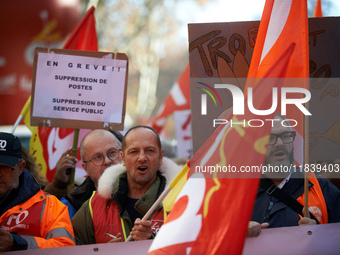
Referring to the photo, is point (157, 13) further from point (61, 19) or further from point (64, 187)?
point (64, 187)

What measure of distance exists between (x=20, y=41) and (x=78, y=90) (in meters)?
7.13

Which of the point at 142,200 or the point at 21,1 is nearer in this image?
the point at 142,200

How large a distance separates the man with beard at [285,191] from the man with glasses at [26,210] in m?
1.14

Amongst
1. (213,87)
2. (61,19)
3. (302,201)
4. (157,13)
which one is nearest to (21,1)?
(61,19)

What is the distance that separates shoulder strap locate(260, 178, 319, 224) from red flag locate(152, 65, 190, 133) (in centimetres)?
519

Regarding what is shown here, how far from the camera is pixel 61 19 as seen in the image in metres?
12.7

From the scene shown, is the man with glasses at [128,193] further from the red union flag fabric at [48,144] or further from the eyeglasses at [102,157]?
the red union flag fabric at [48,144]

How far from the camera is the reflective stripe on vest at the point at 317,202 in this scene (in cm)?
352

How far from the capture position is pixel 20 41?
457 inches

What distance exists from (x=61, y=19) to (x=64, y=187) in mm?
8472

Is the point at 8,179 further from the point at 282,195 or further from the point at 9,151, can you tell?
the point at 282,195

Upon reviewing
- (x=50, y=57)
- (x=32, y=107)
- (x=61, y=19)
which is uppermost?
(x=61, y=19)

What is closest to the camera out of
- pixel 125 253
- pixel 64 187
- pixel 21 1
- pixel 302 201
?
pixel 125 253

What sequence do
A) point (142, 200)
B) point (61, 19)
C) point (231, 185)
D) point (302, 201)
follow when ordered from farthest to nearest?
1. point (61, 19)
2. point (142, 200)
3. point (302, 201)
4. point (231, 185)
